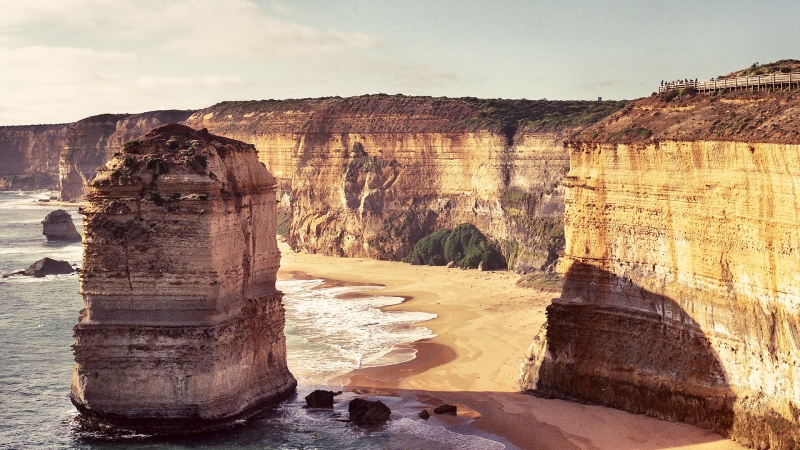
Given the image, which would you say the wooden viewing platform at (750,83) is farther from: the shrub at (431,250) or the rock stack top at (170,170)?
the shrub at (431,250)

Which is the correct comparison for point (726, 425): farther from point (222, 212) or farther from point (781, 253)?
point (222, 212)

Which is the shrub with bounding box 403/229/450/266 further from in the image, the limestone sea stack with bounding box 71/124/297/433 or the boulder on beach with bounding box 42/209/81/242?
the limestone sea stack with bounding box 71/124/297/433

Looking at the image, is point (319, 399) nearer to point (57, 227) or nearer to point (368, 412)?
point (368, 412)

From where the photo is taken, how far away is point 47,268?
58438 millimetres

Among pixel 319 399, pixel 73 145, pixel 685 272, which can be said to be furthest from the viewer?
pixel 73 145

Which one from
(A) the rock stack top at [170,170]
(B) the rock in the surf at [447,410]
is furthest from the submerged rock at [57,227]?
(B) the rock in the surf at [447,410]

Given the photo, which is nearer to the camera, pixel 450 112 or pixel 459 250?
pixel 459 250

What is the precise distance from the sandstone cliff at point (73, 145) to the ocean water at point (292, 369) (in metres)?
54.5

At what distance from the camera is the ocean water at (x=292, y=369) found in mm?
26547

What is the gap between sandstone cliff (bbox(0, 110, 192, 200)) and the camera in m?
113

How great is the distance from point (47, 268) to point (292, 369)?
29958mm

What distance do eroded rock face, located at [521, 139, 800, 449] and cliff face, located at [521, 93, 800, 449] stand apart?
37 mm

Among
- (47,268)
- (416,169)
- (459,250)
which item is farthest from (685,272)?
(47,268)

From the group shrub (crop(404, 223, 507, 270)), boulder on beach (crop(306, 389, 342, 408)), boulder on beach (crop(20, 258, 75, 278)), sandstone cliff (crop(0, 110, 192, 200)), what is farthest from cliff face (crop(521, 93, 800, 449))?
sandstone cliff (crop(0, 110, 192, 200))
